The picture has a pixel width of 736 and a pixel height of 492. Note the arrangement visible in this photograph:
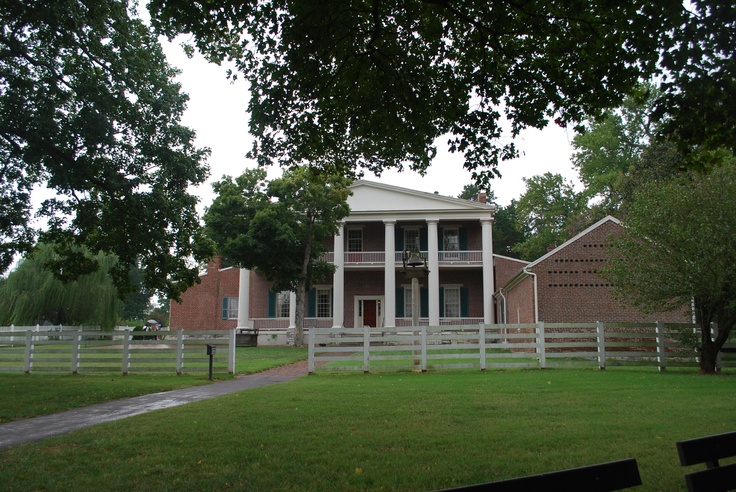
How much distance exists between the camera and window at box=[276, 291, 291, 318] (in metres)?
35.1

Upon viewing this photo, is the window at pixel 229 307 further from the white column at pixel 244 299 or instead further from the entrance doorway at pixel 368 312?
the entrance doorway at pixel 368 312

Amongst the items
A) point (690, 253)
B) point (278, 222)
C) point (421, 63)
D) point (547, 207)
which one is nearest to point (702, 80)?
point (421, 63)

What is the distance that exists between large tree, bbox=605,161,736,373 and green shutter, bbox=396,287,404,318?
18177 millimetres

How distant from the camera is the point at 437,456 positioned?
587 cm

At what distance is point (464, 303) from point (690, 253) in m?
19.9

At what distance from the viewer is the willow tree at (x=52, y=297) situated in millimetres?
37906

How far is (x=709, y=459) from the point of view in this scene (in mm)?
3291

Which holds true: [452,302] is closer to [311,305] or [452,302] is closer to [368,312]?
[368,312]

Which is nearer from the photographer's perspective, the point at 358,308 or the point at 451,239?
the point at 451,239

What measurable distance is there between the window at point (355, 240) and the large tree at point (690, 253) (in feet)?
65.9

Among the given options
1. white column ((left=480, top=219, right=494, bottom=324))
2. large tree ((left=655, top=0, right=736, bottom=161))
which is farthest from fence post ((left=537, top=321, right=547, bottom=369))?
white column ((left=480, top=219, right=494, bottom=324))

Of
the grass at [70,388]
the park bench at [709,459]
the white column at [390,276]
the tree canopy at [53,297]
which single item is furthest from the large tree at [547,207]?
the park bench at [709,459]

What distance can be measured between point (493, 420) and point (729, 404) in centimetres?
414

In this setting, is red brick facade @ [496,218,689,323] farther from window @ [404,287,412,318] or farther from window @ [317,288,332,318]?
window @ [317,288,332,318]
